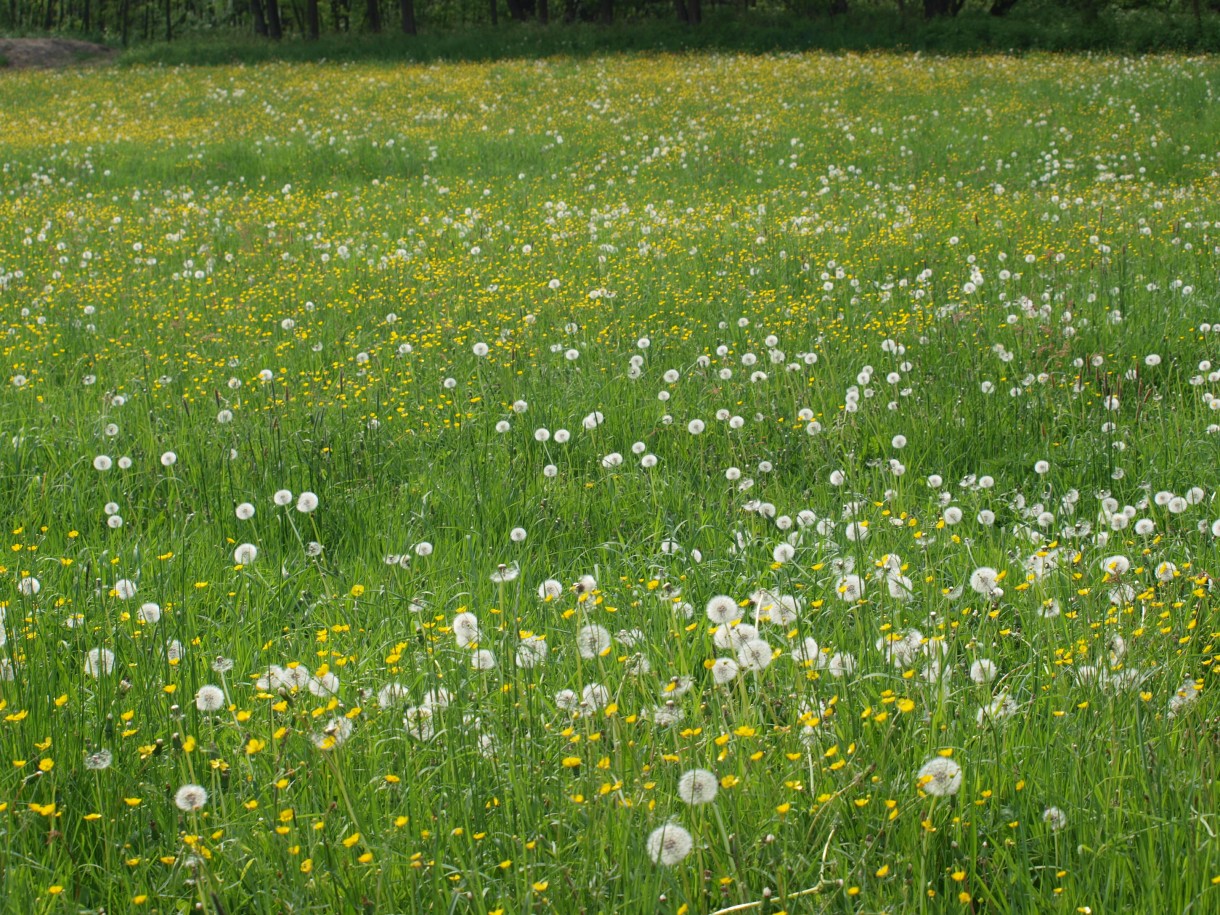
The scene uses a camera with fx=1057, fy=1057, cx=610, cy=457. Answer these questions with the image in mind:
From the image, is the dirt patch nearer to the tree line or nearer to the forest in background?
the forest in background

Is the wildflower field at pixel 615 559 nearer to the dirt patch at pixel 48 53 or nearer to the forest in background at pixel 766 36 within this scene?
the forest in background at pixel 766 36

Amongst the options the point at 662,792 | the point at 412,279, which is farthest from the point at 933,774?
the point at 412,279

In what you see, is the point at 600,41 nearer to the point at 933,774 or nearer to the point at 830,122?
the point at 830,122

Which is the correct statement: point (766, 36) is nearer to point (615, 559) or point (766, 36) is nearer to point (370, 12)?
point (370, 12)

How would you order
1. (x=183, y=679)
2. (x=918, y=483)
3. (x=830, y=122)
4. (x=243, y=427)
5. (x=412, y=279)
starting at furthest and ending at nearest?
1. (x=830, y=122)
2. (x=412, y=279)
3. (x=243, y=427)
4. (x=918, y=483)
5. (x=183, y=679)

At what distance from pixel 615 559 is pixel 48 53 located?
42873 millimetres

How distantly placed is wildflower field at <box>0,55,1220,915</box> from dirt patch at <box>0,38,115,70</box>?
1209 inches

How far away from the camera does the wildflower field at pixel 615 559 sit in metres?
2.20

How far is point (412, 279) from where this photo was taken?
8773 mm

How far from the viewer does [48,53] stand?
38.6 metres

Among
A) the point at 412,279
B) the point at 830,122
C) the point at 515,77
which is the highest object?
the point at 515,77

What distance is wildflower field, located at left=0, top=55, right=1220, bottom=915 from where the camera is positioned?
220 centimetres

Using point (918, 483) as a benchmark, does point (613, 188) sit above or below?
above

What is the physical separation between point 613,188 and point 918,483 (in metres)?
9.11
